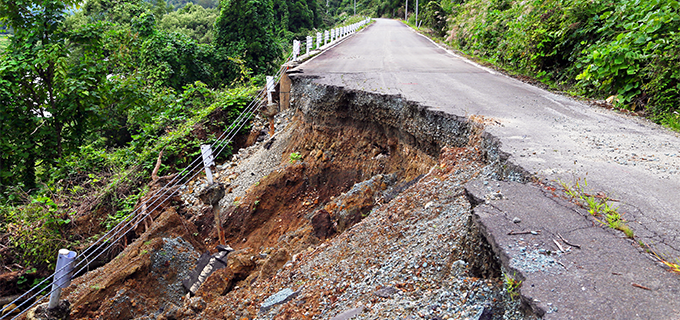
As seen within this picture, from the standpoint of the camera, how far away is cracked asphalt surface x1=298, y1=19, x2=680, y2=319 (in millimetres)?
2743

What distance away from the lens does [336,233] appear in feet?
18.7

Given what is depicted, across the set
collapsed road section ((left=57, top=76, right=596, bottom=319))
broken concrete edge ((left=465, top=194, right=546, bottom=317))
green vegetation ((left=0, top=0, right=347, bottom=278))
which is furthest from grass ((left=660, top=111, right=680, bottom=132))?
green vegetation ((left=0, top=0, right=347, bottom=278))

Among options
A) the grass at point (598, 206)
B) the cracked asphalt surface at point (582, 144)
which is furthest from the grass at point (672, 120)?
the grass at point (598, 206)

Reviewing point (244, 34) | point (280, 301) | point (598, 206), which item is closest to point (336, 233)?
point (280, 301)

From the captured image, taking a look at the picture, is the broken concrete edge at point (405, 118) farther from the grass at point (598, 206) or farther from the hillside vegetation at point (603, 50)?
the hillside vegetation at point (603, 50)

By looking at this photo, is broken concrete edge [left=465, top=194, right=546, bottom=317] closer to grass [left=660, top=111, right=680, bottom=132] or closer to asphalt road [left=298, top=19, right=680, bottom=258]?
asphalt road [left=298, top=19, right=680, bottom=258]

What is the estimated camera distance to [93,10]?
27.8 metres

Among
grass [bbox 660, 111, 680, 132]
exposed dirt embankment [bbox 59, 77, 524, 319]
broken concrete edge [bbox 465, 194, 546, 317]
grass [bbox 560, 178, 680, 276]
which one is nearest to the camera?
broken concrete edge [bbox 465, 194, 546, 317]

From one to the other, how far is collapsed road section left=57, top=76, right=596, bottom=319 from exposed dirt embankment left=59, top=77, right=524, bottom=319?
0.06 feet

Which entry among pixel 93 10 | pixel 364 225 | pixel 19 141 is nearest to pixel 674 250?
pixel 364 225

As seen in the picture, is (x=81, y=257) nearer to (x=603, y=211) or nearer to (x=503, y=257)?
(x=503, y=257)

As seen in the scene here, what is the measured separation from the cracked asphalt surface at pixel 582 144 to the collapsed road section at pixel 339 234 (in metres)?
0.41

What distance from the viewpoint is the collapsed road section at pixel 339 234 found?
3.02 meters

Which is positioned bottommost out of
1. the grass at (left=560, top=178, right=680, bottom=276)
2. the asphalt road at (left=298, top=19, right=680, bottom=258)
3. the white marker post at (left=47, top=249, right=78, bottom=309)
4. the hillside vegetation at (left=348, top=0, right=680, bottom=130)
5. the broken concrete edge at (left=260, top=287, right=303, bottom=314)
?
the broken concrete edge at (left=260, top=287, right=303, bottom=314)
